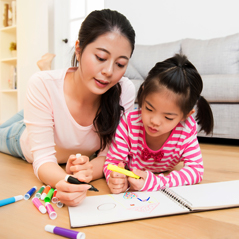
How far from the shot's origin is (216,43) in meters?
2.26

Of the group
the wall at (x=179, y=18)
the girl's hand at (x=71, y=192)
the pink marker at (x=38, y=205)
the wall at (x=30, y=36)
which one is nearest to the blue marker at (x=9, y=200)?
the pink marker at (x=38, y=205)

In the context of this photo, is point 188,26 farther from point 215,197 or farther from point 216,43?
point 215,197

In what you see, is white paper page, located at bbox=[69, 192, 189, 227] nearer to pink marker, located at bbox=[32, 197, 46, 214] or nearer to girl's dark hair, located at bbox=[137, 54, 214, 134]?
pink marker, located at bbox=[32, 197, 46, 214]

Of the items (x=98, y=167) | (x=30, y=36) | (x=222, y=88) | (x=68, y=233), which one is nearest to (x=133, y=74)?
(x=222, y=88)

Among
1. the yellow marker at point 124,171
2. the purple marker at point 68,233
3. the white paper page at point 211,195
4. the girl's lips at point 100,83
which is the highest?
the girl's lips at point 100,83

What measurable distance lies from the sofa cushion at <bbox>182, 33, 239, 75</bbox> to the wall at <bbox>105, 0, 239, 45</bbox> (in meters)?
0.42

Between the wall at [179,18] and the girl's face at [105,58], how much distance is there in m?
2.14

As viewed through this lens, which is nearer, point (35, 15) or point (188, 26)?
point (188, 26)

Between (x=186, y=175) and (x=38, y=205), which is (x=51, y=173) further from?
(x=186, y=175)

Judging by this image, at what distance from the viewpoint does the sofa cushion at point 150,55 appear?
8.36ft

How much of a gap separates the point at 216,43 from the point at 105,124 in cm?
170

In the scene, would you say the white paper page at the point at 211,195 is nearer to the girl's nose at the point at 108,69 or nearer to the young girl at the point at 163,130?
the young girl at the point at 163,130

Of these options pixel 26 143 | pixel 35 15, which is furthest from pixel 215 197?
pixel 35 15

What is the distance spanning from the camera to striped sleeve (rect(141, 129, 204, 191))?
2.64 ft
